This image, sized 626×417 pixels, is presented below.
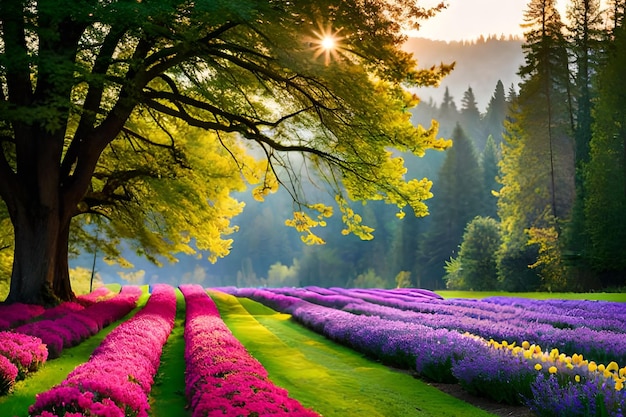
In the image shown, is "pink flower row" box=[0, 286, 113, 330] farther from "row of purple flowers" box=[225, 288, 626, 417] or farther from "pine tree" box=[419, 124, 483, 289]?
"pine tree" box=[419, 124, 483, 289]

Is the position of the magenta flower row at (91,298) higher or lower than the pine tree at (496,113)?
lower

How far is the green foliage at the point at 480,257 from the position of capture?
4562 centimetres

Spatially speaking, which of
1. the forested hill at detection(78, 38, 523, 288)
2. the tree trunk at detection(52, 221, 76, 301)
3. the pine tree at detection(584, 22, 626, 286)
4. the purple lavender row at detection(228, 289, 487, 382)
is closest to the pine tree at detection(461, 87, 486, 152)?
the forested hill at detection(78, 38, 523, 288)

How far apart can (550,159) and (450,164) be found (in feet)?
96.9

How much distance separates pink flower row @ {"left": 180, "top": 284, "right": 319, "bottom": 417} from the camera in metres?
4.99

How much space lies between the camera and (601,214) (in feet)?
106

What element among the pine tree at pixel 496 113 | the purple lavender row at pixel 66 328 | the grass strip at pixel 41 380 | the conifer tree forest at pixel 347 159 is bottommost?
the grass strip at pixel 41 380

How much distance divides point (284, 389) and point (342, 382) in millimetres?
2403

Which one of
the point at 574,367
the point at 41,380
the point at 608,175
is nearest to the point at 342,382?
the point at 574,367

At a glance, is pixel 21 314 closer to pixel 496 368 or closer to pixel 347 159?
pixel 347 159

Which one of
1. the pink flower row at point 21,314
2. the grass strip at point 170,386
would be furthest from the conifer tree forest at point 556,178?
the pink flower row at point 21,314

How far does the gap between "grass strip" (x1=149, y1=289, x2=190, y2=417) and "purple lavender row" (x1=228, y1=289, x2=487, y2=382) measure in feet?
13.3

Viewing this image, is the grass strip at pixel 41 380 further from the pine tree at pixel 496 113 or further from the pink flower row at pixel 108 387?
the pine tree at pixel 496 113

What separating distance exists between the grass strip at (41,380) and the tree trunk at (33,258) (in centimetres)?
402
